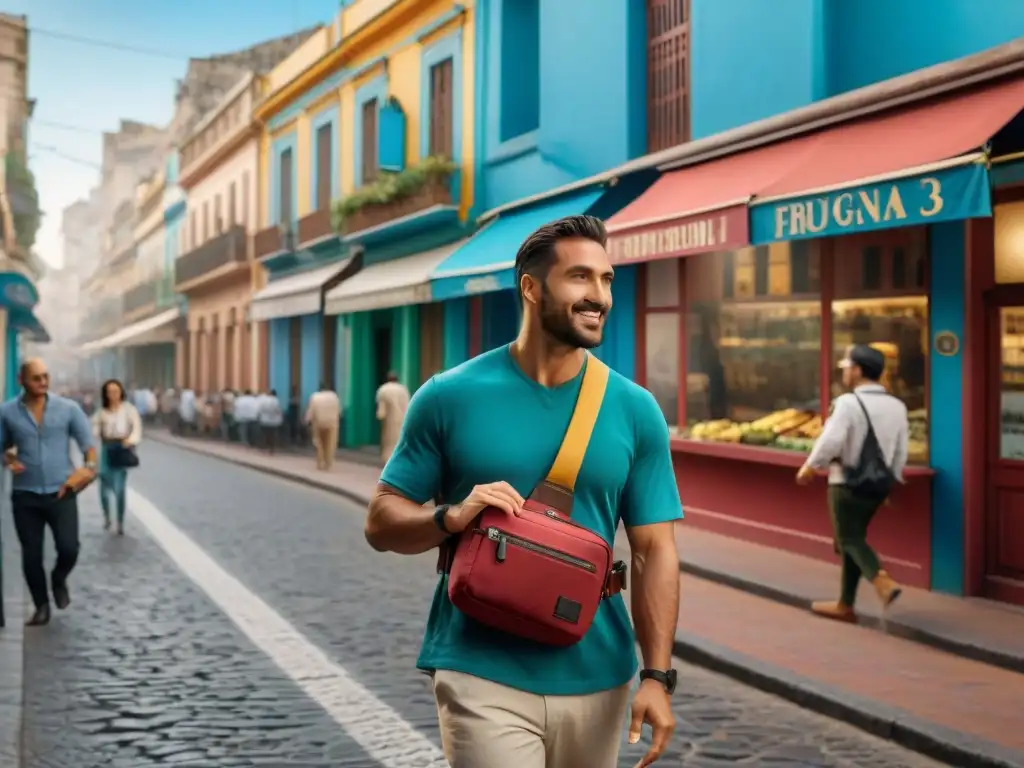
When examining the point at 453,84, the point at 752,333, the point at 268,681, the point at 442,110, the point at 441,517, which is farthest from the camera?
the point at 442,110

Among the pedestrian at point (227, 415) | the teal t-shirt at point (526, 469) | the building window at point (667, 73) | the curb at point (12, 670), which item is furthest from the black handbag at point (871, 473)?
the pedestrian at point (227, 415)

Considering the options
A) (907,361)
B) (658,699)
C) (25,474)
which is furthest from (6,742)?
(907,361)

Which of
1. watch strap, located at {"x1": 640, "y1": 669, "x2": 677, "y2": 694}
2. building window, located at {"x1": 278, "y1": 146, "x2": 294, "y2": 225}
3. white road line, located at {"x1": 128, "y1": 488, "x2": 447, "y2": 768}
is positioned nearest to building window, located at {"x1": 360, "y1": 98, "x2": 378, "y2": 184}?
building window, located at {"x1": 278, "y1": 146, "x2": 294, "y2": 225}

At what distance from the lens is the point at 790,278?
11648 millimetres

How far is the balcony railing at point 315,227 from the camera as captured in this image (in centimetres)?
2631

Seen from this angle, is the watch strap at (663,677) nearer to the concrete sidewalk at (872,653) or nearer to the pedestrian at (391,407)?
the concrete sidewalk at (872,653)

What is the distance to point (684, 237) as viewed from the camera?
11.0m

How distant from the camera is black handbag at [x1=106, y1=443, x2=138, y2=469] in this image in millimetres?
13461

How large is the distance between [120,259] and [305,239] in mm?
42720

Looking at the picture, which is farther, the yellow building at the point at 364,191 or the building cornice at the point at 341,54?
the building cornice at the point at 341,54

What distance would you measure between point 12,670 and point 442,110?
621 inches

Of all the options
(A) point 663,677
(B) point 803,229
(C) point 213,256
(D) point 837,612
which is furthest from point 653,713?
(C) point 213,256

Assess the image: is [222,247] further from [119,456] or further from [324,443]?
[119,456]

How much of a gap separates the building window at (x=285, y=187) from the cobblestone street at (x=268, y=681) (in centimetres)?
1971
